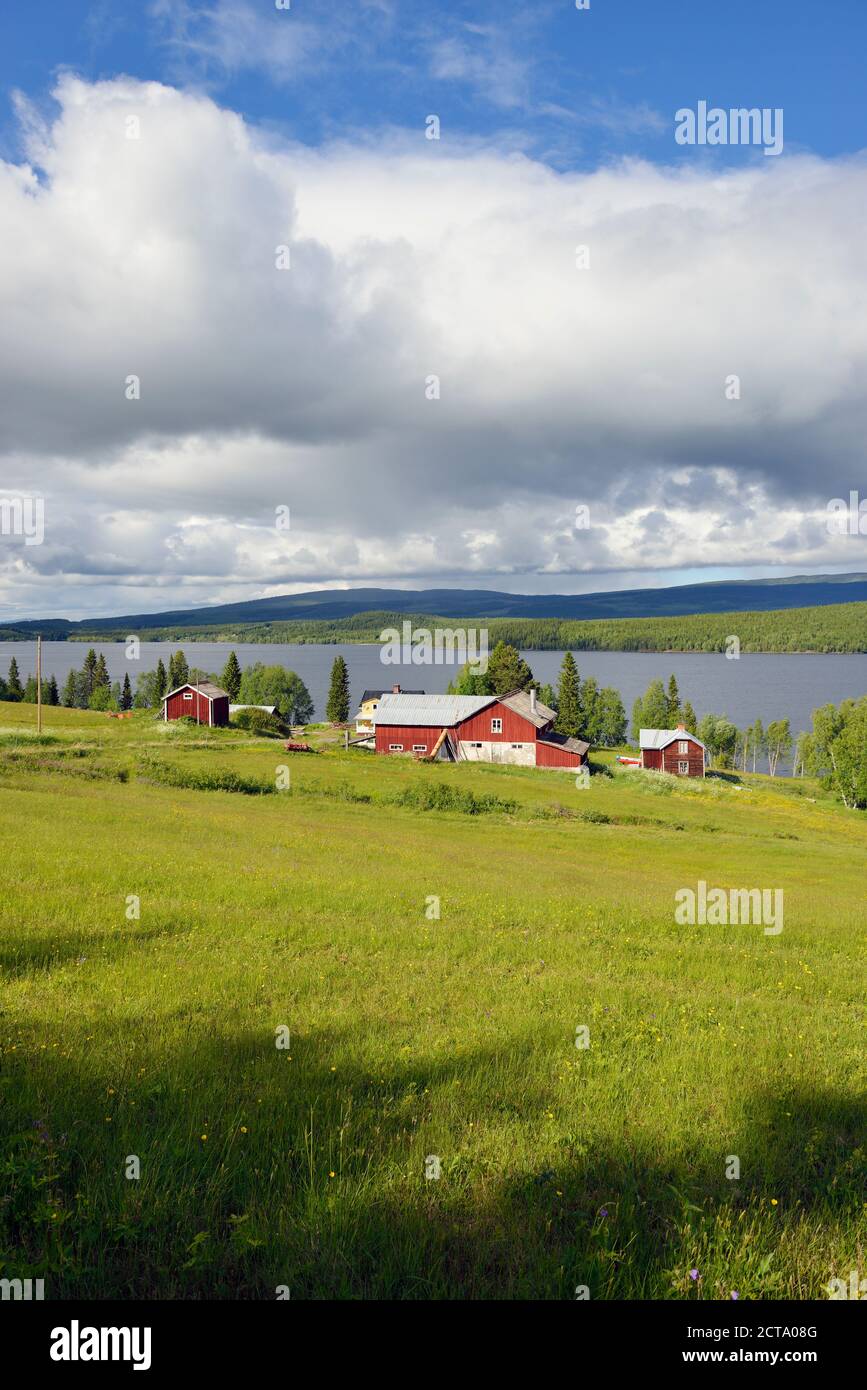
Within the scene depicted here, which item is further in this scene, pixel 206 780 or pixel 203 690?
pixel 203 690

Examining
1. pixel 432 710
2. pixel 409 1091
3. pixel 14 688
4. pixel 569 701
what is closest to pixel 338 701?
pixel 569 701

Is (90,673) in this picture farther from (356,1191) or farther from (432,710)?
(356,1191)

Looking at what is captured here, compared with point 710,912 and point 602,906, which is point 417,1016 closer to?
point 602,906

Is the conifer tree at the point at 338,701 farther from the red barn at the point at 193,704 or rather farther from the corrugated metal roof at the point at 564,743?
the corrugated metal roof at the point at 564,743

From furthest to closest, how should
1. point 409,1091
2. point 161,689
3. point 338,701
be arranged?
point 161,689
point 338,701
point 409,1091

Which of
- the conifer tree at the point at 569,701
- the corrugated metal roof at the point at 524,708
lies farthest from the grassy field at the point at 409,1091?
the conifer tree at the point at 569,701

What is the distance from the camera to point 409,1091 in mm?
6062

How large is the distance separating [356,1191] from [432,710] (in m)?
79.3

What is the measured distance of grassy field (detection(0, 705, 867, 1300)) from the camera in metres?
4.10

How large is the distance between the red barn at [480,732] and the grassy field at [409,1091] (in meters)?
63.0

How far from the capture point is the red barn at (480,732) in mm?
80062

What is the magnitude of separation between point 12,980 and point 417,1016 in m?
4.87

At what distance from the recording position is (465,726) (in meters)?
82.6
